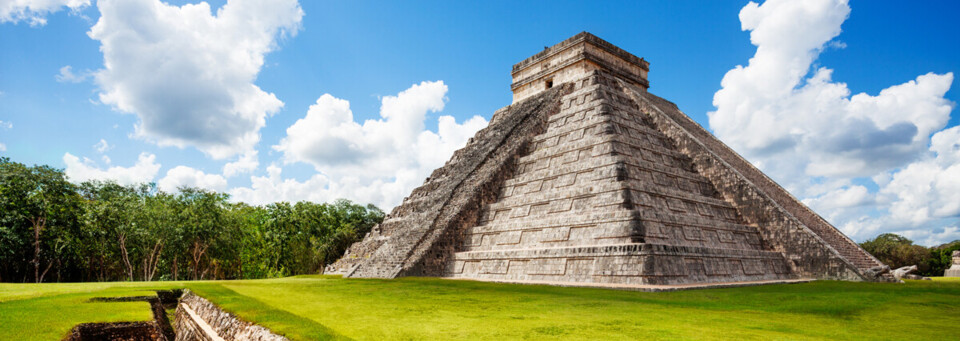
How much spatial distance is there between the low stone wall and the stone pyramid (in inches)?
200

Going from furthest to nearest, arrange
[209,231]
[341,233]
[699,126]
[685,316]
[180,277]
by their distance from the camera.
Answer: [341,233] < [180,277] < [209,231] < [699,126] < [685,316]

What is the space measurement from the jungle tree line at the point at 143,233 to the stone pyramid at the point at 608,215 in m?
12.5

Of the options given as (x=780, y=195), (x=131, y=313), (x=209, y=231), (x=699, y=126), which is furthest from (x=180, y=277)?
(x=780, y=195)

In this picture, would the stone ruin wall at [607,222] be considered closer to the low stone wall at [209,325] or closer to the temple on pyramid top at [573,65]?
the temple on pyramid top at [573,65]

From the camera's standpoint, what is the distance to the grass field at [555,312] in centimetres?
525

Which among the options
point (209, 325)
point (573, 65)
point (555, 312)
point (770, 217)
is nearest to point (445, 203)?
point (209, 325)

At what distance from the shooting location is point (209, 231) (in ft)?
89.0

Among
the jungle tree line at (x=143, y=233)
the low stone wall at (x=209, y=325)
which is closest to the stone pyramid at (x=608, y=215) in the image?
the low stone wall at (x=209, y=325)

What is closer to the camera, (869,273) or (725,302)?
(725,302)

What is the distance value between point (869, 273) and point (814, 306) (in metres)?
6.42

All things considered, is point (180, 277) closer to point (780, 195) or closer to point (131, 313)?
point (131, 313)

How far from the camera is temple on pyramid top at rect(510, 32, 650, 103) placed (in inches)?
843

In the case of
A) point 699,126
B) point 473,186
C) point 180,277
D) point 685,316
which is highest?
point 699,126

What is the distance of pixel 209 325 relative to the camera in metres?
7.85
